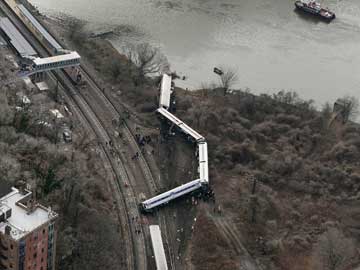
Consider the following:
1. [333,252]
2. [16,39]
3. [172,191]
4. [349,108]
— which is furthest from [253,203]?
[16,39]

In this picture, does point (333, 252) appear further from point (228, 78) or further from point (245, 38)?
point (245, 38)

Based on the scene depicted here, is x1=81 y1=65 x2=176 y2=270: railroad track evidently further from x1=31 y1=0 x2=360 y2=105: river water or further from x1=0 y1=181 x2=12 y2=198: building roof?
x1=0 y1=181 x2=12 y2=198: building roof

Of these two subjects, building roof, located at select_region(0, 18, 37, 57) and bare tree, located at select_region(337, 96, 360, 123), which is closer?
bare tree, located at select_region(337, 96, 360, 123)

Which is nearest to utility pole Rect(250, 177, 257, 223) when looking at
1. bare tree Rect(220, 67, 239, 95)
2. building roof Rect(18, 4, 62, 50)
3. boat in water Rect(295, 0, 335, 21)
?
bare tree Rect(220, 67, 239, 95)

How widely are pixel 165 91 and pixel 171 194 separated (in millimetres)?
11723

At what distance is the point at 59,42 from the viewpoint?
165 feet

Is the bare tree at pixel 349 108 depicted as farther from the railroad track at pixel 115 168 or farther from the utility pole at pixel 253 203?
the railroad track at pixel 115 168

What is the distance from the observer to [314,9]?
6519 centimetres

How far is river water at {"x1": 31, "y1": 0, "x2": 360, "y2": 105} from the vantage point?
52656 mm

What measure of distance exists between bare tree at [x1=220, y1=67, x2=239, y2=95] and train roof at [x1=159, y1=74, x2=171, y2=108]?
412 cm

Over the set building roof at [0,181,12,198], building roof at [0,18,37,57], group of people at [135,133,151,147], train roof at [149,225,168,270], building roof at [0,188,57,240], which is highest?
building roof at [0,18,37,57]

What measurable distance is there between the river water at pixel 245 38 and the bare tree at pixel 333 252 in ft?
60.5

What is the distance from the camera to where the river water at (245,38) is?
173 ft

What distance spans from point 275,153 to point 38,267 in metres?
18.9
